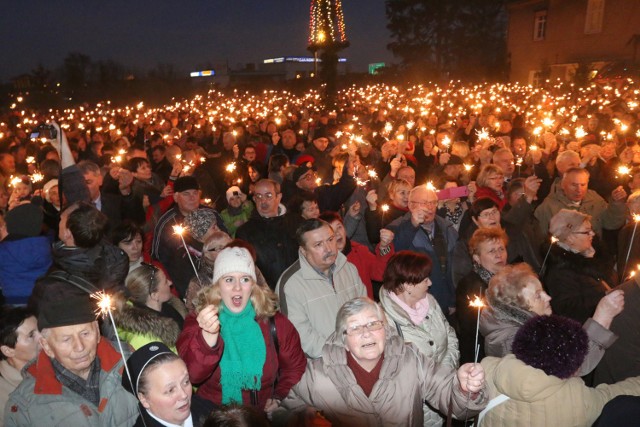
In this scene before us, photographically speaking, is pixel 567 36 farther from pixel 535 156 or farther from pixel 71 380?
pixel 71 380

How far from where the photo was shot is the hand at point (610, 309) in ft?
10.3

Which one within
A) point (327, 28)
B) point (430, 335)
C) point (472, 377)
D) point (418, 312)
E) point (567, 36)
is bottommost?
point (430, 335)

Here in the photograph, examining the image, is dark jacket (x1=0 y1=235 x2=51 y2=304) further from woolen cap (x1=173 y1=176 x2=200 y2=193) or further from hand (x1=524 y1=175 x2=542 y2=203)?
hand (x1=524 y1=175 x2=542 y2=203)

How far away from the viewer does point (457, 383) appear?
2.61 metres

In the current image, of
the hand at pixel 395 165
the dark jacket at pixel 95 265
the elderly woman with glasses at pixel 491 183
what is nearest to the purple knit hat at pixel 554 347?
the dark jacket at pixel 95 265

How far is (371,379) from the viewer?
2.77 metres

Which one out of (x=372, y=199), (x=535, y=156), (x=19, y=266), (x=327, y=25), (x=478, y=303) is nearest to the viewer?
(x=478, y=303)

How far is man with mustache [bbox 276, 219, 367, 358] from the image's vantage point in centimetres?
362

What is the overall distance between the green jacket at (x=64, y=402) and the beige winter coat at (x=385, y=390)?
0.98 metres

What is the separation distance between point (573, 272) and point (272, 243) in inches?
103

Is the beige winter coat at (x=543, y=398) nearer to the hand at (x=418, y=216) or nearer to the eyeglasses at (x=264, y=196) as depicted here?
the hand at (x=418, y=216)

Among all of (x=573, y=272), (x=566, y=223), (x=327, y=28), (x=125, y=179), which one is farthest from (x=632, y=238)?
(x=327, y=28)

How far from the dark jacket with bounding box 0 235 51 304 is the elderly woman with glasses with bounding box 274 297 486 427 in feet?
8.00

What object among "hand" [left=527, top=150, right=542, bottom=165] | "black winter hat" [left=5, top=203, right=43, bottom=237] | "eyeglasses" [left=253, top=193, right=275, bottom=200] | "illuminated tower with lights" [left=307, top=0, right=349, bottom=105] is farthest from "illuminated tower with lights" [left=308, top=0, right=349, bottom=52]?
"black winter hat" [left=5, top=203, right=43, bottom=237]
